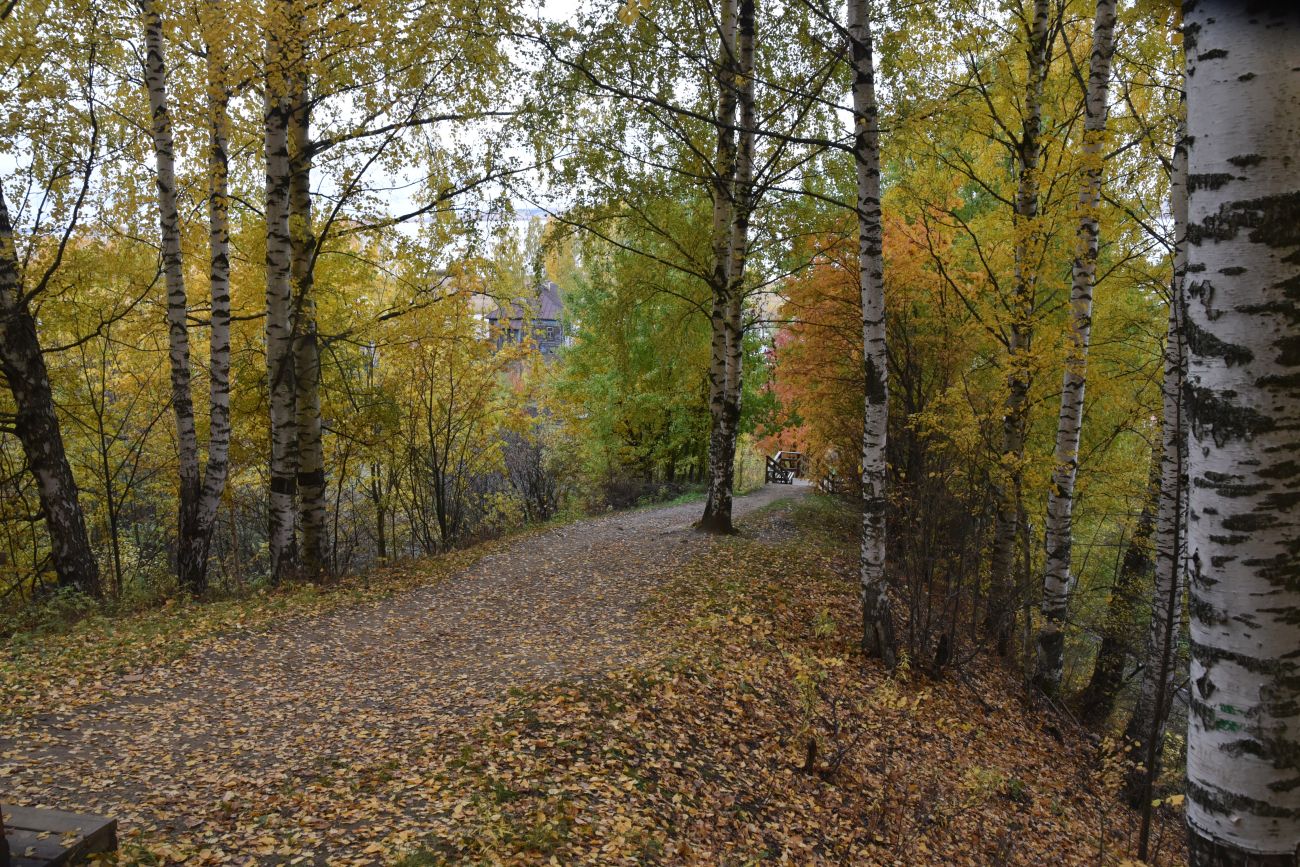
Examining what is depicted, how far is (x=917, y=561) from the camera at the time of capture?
8773 mm

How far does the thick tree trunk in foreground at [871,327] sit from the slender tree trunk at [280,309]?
537cm

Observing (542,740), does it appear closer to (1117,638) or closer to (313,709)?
(313,709)

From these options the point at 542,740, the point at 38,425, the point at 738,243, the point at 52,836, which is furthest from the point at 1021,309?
the point at 38,425

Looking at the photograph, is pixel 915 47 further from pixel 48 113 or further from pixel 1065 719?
pixel 48 113

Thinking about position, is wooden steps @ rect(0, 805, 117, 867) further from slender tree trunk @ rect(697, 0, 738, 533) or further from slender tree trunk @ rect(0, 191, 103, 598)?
slender tree trunk @ rect(697, 0, 738, 533)

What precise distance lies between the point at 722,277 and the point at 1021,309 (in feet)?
14.2

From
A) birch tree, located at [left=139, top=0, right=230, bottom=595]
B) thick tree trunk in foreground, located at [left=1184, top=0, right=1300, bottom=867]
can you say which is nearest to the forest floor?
birch tree, located at [left=139, top=0, right=230, bottom=595]

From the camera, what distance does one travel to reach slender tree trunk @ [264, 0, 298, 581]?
289 inches

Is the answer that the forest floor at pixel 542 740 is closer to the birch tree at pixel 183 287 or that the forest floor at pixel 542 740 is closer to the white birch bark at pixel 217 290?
the birch tree at pixel 183 287

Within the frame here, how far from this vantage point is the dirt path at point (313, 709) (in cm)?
390

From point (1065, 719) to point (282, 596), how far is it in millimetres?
9107

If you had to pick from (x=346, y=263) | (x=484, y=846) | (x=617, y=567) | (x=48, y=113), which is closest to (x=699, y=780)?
(x=484, y=846)

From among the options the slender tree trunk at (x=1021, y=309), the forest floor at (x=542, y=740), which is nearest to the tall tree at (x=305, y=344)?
the forest floor at (x=542, y=740)

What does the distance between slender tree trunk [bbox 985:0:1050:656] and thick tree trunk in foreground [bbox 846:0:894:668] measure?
181cm
